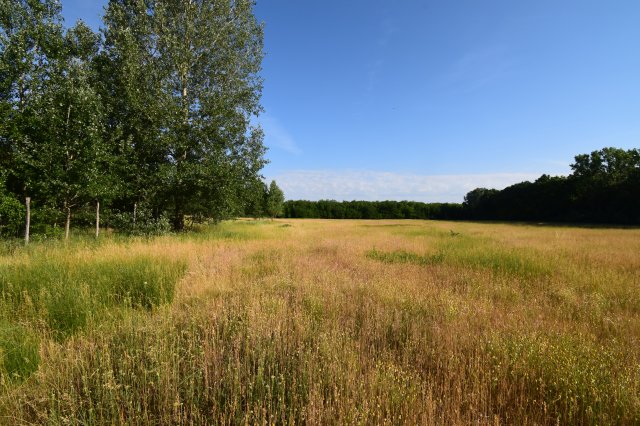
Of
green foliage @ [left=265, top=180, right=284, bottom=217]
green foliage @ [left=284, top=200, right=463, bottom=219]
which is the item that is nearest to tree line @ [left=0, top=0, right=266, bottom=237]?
green foliage @ [left=265, top=180, right=284, bottom=217]

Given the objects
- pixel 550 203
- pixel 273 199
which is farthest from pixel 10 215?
pixel 550 203

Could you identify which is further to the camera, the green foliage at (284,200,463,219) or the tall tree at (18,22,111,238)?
the green foliage at (284,200,463,219)

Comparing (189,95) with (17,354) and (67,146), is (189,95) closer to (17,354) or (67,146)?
(67,146)

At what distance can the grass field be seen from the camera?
8.39 ft

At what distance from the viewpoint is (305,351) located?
3537 millimetres

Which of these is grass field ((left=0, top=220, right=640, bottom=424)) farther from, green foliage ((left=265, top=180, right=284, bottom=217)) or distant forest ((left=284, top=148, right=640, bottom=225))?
distant forest ((left=284, top=148, right=640, bottom=225))

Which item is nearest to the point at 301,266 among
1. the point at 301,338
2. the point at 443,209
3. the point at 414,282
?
the point at 414,282

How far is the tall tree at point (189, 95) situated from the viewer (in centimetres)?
1487

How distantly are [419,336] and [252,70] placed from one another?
1925 centimetres

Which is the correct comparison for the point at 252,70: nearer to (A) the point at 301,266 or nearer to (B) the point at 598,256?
(A) the point at 301,266

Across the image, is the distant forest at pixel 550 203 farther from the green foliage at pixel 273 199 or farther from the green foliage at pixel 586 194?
the green foliage at pixel 273 199

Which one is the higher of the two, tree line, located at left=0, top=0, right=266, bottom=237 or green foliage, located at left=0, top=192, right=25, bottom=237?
tree line, located at left=0, top=0, right=266, bottom=237

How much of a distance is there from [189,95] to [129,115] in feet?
11.2

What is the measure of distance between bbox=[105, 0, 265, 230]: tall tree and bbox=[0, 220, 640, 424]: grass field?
962 centimetres
